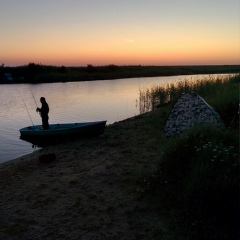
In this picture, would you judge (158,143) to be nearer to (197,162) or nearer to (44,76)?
(197,162)

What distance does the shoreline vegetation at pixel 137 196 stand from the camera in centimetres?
477

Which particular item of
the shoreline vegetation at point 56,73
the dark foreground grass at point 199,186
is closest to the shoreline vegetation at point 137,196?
the dark foreground grass at point 199,186

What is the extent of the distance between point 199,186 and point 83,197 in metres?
2.48

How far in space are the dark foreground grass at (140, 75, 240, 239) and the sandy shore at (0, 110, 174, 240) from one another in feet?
1.10

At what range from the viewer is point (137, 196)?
606 centimetres

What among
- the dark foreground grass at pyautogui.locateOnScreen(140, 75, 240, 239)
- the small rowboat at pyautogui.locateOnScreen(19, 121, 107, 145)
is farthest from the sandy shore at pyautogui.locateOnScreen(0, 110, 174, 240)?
the small rowboat at pyautogui.locateOnScreen(19, 121, 107, 145)

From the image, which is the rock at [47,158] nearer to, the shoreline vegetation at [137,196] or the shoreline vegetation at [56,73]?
the shoreline vegetation at [137,196]

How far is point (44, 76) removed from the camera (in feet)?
194

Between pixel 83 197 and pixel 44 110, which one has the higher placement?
pixel 44 110

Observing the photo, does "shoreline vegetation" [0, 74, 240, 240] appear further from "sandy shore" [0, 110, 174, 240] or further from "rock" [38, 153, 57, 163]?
"rock" [38, 153, 57, 163]

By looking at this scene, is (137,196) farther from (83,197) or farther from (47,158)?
(47,158)

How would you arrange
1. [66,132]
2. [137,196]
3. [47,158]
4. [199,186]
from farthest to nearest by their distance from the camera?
[66,132] < [47,158] < [137,196] < [199,186]

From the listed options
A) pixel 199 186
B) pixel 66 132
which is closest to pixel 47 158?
pixel 66 132

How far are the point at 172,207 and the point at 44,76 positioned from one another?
5663cm
